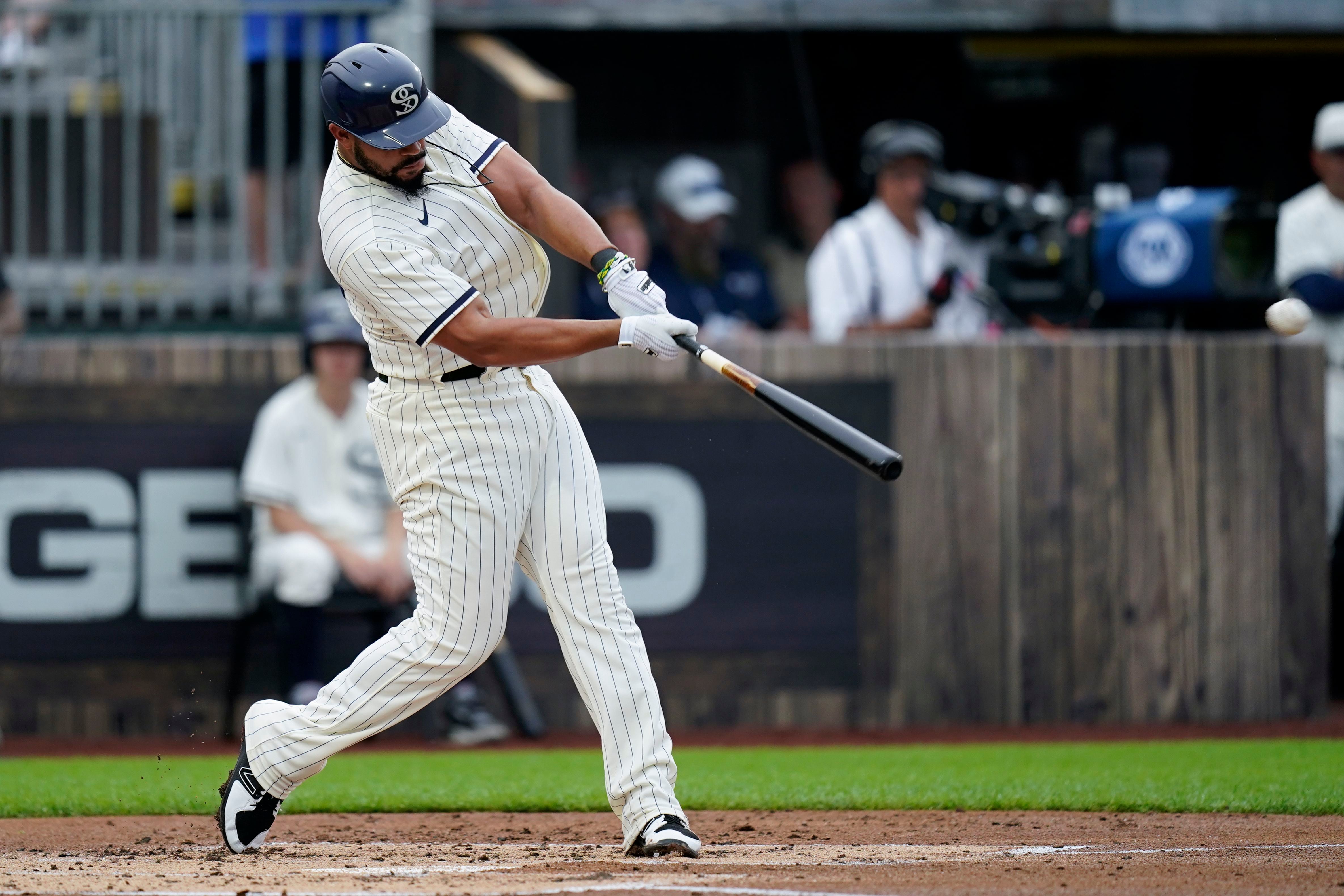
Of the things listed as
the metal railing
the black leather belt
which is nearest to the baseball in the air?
the black leather belt

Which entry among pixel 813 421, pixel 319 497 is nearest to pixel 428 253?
pixel 813 421

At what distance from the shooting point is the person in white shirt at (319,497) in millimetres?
6676

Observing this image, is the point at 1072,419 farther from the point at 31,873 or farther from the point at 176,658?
the point at 31,873

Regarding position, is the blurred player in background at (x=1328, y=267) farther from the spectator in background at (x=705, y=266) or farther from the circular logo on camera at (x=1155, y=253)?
the spectator in background at (x=705, y=266)

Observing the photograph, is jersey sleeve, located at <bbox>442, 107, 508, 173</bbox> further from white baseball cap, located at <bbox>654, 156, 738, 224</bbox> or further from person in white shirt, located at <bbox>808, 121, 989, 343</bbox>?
white baseball cap, located at <bbox>654, 156, 738, 224</bbox>

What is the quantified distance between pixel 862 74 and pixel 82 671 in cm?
549

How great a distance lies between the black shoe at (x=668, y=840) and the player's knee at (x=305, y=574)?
2.78 m

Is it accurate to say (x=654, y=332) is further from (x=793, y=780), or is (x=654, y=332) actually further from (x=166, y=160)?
(x=166, y=160)

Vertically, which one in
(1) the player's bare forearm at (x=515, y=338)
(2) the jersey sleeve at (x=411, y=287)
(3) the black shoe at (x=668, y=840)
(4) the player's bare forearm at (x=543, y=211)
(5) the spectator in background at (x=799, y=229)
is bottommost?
(3) the black shoe at (x=668, y=840)

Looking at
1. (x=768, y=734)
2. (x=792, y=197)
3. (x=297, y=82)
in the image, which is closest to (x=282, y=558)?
(x=768, y=734)

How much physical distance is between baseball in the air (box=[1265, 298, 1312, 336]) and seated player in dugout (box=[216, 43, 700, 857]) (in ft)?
9.85

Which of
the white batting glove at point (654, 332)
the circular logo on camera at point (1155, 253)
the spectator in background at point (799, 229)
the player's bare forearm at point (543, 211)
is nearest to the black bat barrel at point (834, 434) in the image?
the white batting glove at point (654, 332)

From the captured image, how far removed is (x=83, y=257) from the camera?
8047mm

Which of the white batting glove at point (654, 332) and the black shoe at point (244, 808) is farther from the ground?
the white batting glove at point (654, 332)
